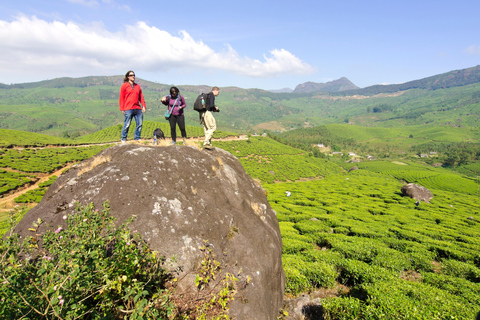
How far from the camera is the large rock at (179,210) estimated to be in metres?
5.47

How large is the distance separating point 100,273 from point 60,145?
408 feet

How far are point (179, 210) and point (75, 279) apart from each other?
3551 millimetres

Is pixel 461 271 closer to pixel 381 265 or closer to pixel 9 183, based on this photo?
pixel 381 265

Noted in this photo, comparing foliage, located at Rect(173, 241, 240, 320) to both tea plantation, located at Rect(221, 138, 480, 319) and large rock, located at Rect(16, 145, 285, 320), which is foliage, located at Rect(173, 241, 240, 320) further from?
tea plantation, located at Rect(221, 138, 480, 319)

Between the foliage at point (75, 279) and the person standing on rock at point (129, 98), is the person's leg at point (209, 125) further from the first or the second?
the foliage at point (75, 279)

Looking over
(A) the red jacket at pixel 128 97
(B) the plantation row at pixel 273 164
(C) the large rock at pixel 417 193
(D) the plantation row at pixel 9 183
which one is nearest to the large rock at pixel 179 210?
(A) the red jacket at pixel 128 97

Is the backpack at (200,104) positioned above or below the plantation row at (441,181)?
above

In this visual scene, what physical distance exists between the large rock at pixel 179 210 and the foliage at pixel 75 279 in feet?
4.96

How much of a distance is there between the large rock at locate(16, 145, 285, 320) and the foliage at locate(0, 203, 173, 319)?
1512 mm

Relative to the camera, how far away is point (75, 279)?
8.74 ft

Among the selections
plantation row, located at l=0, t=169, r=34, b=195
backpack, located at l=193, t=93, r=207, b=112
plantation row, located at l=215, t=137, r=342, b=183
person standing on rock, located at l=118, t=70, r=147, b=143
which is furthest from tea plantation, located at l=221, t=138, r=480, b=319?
plantation row, located at l=215, t=137, r=342, b=183

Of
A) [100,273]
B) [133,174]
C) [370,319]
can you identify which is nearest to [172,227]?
[133,174]

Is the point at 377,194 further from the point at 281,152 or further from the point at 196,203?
the point at 281,152

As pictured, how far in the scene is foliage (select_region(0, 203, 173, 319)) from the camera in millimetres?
2459
